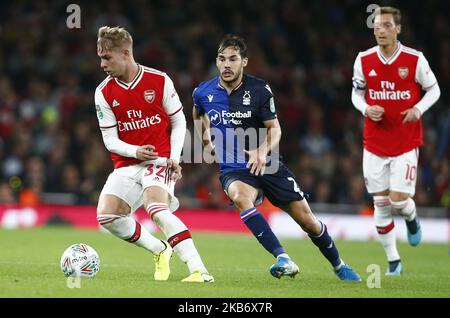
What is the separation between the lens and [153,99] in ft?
28.3

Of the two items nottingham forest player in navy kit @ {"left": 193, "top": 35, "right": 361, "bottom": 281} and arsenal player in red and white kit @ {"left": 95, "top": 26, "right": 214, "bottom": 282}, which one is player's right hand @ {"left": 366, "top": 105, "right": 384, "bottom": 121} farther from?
arsenal player in red and white kit @ {"left": 95, "top": 26, "right": 214, "bottom": 282}

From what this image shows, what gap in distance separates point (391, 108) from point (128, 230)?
3332mm

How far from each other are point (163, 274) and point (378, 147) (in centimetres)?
305

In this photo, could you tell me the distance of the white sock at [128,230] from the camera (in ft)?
28.4

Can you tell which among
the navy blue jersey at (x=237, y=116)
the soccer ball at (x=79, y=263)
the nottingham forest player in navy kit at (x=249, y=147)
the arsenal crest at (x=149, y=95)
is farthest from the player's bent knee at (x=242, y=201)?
the soccer ball at (x=79, y=263)

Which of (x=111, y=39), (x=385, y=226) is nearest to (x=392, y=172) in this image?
(x=385, y=226)

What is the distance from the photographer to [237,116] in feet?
29.1

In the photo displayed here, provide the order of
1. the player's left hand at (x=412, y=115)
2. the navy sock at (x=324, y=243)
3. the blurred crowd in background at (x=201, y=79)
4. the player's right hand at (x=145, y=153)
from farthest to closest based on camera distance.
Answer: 1. the blurred crowd in background at (x=201, y=79)
2. the player's left hand at (x=412, y=115)
3. the navy sock at (x=324, y=243)
4. the player's right hand at (x=145, y=153)

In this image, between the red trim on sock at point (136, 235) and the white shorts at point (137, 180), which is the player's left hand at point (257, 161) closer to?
the white shorts at point (137, 180)

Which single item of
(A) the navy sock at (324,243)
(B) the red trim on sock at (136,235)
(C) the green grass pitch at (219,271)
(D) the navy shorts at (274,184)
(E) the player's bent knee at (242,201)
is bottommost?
(C) the green grass pitch at (219,271)

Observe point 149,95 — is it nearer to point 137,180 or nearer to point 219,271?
point 137,180

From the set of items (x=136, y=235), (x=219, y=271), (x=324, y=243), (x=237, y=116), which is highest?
(x=237, y=116)

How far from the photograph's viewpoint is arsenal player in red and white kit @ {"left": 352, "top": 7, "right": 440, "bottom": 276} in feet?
33.1
